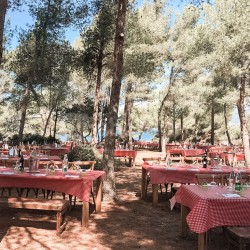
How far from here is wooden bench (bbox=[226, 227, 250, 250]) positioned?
413 cm

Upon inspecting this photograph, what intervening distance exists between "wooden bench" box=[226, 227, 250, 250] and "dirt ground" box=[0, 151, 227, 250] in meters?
0.53

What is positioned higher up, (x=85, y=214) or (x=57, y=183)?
(x=57, y=183)

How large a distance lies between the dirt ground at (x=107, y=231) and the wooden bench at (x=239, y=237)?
531 mm

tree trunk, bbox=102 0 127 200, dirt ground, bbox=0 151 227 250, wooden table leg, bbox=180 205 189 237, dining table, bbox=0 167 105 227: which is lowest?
dirt ground, bbox=0 151 227 250

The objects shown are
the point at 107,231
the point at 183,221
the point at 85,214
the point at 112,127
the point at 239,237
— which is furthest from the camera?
the point at 112,127

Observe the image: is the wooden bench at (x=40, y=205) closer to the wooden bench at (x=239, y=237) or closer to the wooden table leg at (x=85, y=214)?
the wooden table leg at (x=85, y=214)

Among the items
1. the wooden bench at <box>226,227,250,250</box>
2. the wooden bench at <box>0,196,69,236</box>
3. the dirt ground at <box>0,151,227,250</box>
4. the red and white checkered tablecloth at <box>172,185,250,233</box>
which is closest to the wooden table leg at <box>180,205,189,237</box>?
the dirt ground at <box>0,151,227,250</box>

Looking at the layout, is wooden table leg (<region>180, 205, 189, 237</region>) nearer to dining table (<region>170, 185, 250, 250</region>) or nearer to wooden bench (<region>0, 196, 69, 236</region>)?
dining table (<region>170, 185, 250, 250</region>)

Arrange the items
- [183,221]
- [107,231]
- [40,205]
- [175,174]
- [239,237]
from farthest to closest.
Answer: [175,174] < [107,231] < [183,221] < [40,205] < [239,237]

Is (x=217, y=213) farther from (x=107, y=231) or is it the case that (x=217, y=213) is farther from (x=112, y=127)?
(x=112, y=127)

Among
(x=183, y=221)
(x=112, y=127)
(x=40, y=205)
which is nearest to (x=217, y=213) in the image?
(x=183, y=221)

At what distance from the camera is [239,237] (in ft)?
13.7

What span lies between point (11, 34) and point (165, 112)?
10.5 m

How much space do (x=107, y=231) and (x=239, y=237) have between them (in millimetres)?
2257
